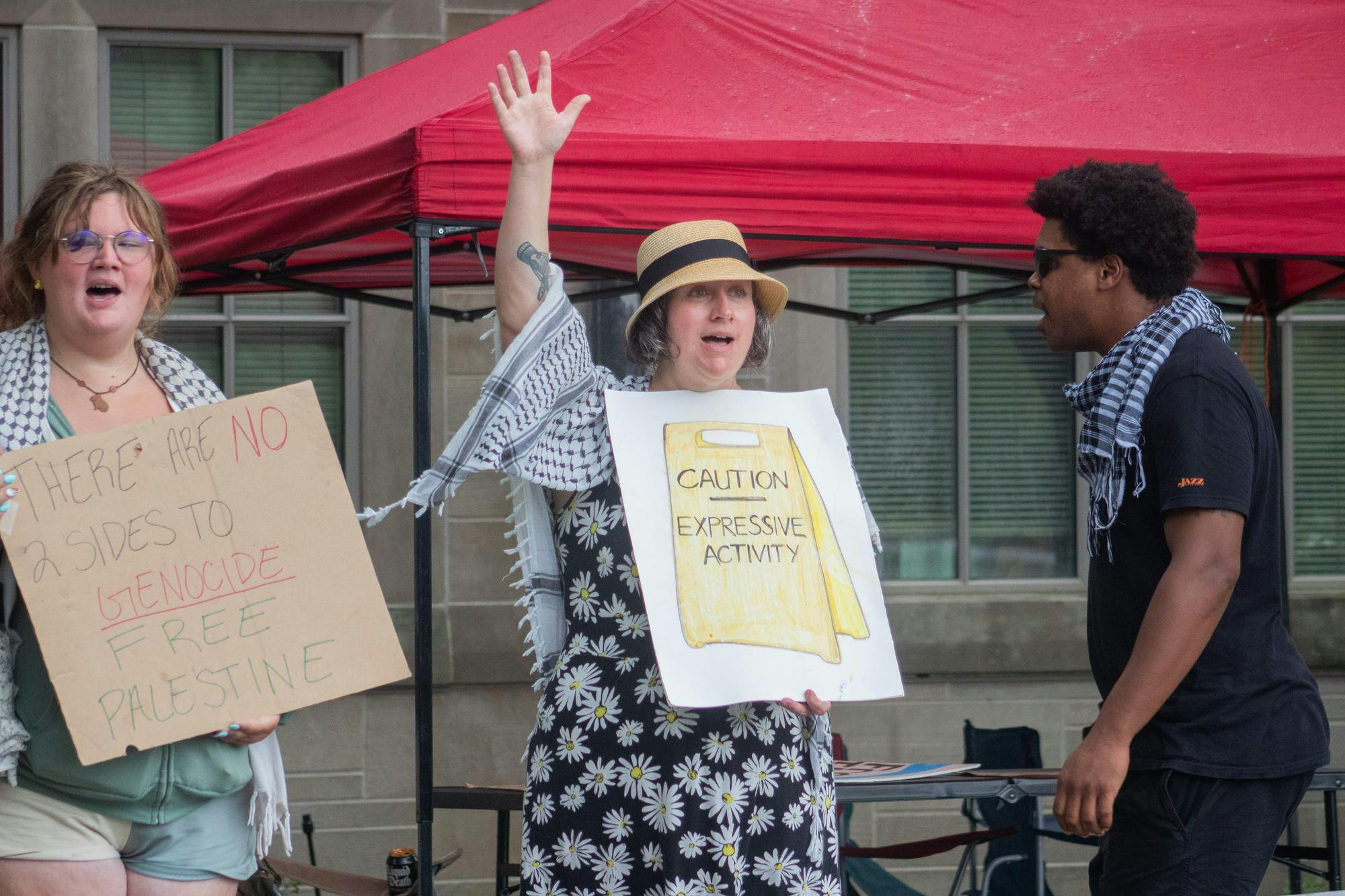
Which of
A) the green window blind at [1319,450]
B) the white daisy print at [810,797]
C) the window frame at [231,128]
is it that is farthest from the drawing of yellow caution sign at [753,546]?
the green window blind at [1319,450]

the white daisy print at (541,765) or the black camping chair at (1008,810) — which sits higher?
the white daisy print at (541,765)

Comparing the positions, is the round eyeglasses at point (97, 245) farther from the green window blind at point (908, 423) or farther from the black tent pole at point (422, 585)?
the green window blind at point (908, 423)

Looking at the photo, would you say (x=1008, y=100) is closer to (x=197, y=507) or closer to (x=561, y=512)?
(x=561, y=512)

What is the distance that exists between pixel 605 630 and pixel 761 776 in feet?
1.10

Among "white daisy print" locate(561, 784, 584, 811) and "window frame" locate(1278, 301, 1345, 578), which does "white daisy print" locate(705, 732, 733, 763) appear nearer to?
"white daisy print" locate(561, 784, 584, 811)

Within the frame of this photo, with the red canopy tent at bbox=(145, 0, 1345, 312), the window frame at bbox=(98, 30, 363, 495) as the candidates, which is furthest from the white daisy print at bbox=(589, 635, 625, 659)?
the window frame at bbox=(98, 30, 363, 495)

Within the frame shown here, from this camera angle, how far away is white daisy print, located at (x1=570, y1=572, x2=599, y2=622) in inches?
83.2

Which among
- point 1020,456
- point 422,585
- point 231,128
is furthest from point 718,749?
point 231,128

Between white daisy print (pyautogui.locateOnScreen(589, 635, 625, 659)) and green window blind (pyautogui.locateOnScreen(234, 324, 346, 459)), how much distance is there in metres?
3.46

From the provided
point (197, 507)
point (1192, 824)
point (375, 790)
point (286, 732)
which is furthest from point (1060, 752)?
point (197, 507)

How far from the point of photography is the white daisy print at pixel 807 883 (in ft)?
6.70

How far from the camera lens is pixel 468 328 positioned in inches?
205

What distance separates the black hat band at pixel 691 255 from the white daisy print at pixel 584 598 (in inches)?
20.0

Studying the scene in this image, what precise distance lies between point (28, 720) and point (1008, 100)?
235 cm
